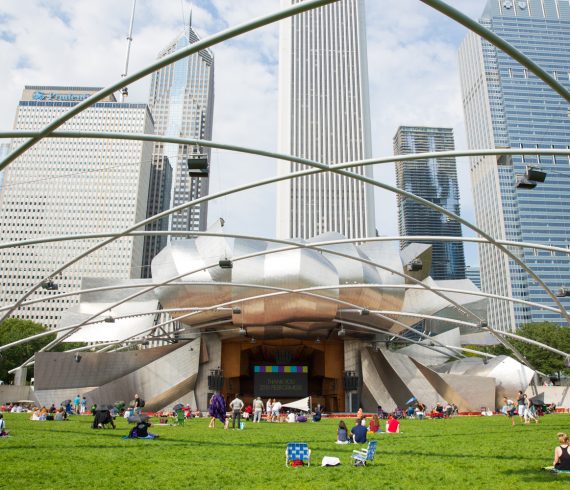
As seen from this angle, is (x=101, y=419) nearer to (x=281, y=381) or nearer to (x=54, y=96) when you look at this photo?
(x=281, y=381)

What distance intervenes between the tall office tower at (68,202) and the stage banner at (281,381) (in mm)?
100109

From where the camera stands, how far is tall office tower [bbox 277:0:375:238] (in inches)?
5251

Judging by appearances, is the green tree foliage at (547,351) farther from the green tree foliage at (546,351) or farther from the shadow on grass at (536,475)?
the shadow on grass at (536,475)

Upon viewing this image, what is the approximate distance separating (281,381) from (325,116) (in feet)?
328

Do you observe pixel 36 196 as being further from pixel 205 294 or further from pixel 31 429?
pixel 31 429

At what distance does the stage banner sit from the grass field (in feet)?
97.7

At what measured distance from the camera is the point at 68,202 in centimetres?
14500

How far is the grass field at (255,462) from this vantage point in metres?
9.41

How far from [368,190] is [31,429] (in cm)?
12155

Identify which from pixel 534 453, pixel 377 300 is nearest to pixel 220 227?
pixel 377 300

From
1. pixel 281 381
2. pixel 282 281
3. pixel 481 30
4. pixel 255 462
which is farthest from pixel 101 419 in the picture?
pixel 281 381

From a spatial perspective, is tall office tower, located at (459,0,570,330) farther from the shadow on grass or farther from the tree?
the shadow on grass

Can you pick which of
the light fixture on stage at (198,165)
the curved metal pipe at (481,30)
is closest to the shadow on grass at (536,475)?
the curved metal pipe at (481,30)

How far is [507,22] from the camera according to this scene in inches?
6634
